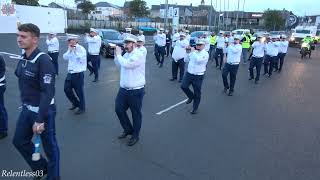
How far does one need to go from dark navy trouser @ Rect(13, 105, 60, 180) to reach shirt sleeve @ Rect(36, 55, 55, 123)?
170 millimetres

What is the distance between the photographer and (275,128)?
25.2ft

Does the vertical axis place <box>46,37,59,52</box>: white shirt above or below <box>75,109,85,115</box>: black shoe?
above

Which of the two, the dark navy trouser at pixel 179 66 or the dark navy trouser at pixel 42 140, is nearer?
the dark navy trouser at pixel 42 140

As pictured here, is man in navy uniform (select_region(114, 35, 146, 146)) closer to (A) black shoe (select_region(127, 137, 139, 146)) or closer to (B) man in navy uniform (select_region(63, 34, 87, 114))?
(A) black shoe (select_region(127, 137, 139, 146))

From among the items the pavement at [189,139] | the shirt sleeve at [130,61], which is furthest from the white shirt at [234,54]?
the shirt sleeve at [130,61]

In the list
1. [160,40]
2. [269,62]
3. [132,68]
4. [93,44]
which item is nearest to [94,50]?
[93,44]

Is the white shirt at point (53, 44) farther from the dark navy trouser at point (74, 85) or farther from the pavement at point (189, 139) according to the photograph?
the dark navy trouser at point (74, 85)

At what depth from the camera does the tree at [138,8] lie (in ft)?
185

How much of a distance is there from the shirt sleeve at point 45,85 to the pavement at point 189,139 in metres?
1.33

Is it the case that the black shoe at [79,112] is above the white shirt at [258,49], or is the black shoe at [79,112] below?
below

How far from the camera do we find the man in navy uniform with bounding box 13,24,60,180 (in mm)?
3836

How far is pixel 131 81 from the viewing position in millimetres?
5789

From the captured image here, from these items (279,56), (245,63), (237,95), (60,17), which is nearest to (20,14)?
(60,17)

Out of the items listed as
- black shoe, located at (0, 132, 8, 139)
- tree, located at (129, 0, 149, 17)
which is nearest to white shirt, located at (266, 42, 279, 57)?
black shoe, located at (0, 132, 8, 139)
